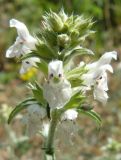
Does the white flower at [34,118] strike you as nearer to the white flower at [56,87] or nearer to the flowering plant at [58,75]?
the flowering plant at [58,75]

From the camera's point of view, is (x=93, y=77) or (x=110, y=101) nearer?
(x=93, y=77)

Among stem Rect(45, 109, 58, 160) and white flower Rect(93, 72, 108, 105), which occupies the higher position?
white flower Rect(93, 72, 108, 105)

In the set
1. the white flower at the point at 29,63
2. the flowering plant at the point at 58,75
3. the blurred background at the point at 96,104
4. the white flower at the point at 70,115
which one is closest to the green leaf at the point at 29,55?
the flowering plant at the point at 58,75

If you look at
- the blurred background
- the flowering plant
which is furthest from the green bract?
the blurred background

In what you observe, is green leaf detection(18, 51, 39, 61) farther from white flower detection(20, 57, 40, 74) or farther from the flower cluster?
white flower detection(20, 57, 40, 74)

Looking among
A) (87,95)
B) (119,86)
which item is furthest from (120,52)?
(87,95)

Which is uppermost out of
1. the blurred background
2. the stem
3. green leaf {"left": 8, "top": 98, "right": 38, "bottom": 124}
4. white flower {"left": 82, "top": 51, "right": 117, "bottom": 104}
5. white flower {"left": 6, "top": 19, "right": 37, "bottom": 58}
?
the blurred background

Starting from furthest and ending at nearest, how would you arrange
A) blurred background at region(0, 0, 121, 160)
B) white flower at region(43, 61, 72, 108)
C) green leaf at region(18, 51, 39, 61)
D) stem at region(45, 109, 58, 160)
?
1. blurred background at region(0, 0, 121, 160)
2. stem at region(45, 109, 58, 160)
3. green leaf at region(18, 51, 39, 61)
4. white flower at region(43, 61, 72, 108)

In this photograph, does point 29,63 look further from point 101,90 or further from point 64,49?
point 101,90

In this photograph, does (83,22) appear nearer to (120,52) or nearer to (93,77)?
(93,77)
